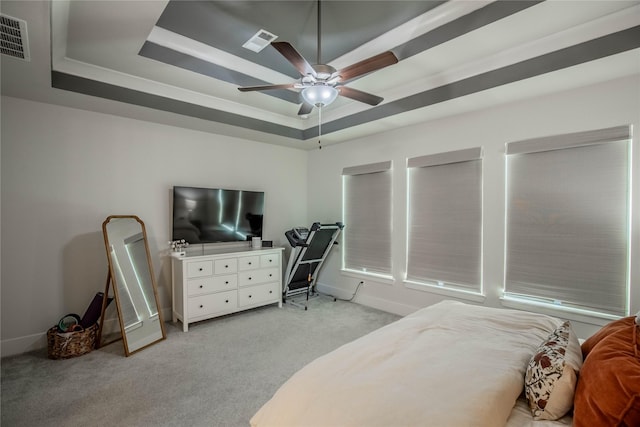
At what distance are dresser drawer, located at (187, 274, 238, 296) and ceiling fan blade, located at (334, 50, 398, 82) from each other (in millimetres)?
2809

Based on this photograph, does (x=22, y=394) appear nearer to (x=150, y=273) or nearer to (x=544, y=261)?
(x=150, y=273)

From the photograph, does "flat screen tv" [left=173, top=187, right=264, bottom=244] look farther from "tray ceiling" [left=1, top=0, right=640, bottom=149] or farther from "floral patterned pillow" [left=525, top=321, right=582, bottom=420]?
"floral patterned pillow" [left=525, top=321, right=582, bottom=420]

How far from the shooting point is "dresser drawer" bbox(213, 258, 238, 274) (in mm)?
3799

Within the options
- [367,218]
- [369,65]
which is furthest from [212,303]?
[369,65]

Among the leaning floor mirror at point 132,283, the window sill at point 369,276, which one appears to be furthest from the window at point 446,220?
the leaning floor mirror at point 132,283

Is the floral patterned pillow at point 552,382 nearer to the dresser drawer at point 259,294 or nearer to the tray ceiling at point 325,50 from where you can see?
the tray ceiling at point 325,50

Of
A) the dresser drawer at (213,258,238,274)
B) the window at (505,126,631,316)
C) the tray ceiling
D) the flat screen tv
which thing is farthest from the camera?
the flat screen tv

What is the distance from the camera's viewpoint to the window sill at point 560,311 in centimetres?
265

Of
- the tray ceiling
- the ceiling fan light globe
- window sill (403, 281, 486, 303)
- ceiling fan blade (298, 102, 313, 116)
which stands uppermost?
the tray ceiling

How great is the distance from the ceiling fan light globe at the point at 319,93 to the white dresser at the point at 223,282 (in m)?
2.32

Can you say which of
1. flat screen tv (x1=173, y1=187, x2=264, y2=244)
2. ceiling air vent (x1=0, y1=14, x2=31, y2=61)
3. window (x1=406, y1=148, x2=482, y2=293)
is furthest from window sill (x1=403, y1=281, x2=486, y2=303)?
ceiling air vent (x1=0, y1=14, x2=31, y2=61)

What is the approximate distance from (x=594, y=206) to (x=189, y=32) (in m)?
3.95

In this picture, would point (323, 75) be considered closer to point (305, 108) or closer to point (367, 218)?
point (305, 108)

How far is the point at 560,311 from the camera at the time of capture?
284 centimetres
